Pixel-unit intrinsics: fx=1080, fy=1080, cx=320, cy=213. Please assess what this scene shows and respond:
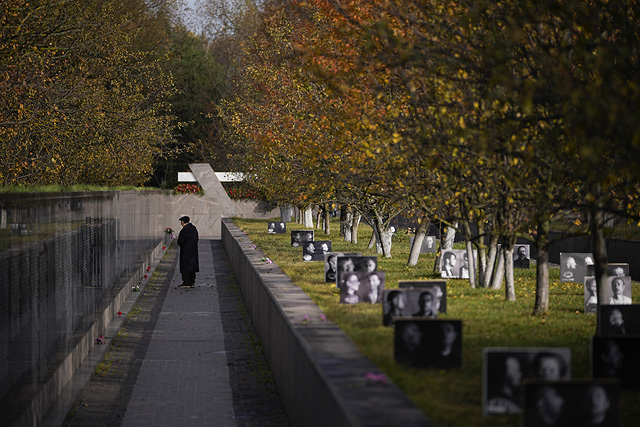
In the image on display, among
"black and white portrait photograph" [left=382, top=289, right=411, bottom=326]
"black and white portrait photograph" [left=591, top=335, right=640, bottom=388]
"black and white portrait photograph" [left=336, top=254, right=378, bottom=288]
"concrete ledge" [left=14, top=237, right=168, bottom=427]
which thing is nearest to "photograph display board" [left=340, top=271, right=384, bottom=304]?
"black and white portrait photograph" [left=336, top=254, right=378, bottom=288]

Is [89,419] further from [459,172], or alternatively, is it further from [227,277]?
[227,277]

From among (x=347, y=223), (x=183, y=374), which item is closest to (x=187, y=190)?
(x=347, y=223)

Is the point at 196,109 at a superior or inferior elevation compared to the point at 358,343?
superior

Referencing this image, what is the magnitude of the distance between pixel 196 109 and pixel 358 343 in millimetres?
67969

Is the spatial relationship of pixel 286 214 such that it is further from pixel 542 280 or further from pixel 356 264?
pixel 542 280

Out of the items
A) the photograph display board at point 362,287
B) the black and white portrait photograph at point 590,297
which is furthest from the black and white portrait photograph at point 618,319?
the photograph display board at point 362,287

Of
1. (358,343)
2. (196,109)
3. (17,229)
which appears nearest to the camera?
(17,229)

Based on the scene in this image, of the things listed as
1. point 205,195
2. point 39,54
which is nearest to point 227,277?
point 39,54

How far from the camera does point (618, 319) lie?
37.2 ft

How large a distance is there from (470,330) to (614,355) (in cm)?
433

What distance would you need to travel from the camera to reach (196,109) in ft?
254

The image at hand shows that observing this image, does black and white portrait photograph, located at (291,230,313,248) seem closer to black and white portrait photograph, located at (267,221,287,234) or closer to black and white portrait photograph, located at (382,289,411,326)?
black and white portrait photograph, located at (267,221,287,234)

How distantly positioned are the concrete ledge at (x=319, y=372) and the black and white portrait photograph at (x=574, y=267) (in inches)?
281

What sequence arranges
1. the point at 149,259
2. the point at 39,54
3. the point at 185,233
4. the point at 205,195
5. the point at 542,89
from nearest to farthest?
the point at 542,89 → the point at 39,54 → the point at 185,233 → the point at 149,259 → the point at 205,195
